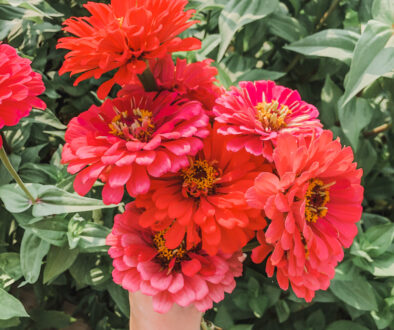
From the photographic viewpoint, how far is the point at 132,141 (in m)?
0.36

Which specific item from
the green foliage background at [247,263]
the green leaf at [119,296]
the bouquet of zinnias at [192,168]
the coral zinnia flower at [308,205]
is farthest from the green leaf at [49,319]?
the coral zinnia flower at [308,205]

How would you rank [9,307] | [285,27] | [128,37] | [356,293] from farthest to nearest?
[285,27], [356,293], [9,307], [128,37]

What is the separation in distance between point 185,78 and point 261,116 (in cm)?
8

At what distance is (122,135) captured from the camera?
375 millimetres

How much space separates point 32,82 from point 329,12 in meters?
0.61

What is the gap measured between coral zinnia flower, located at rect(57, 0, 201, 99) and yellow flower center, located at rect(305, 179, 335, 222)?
16 cm

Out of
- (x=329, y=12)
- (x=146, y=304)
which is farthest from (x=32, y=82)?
(x=329, y=12)

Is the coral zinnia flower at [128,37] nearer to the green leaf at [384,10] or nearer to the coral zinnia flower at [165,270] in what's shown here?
the coral zinnia flower at [165,270]

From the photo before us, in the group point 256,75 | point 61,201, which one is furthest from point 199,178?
point 256,75

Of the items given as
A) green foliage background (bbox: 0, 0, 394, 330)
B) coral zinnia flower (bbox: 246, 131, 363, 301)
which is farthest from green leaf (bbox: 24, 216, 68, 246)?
coral zinnia flower (bbox: 246, 131, 363, 301)

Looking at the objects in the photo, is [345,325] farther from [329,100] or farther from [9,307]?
[9,307]

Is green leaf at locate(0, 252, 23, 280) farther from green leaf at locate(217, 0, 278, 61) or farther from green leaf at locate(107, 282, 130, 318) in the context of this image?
green leaf at locate(217, 0, 278, 61)

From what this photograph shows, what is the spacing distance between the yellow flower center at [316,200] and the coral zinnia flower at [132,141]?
0.10 meters

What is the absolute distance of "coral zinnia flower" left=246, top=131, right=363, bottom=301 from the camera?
318 mm
